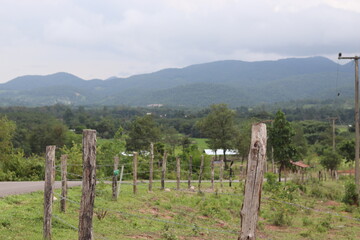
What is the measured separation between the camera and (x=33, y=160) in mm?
25219

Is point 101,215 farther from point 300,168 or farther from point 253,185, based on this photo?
point 300,168

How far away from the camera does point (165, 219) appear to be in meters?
15.2

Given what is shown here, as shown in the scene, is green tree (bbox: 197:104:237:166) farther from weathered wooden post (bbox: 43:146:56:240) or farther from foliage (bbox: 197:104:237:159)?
weathered wooden post (bbox: 43:146:56:240)

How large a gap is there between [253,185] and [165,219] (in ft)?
31.3

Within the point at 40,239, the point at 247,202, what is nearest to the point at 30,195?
Result: the point at 40,239

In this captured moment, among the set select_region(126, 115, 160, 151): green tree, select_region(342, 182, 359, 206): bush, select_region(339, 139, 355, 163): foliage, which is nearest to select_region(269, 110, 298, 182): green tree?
select_region(342, 182, 359, 206): bush

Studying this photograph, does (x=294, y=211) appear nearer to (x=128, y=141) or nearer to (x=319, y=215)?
(x=319, y=215)

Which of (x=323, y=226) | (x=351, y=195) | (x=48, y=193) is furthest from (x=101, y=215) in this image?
(x=351, y=195)

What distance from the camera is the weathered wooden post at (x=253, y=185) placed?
19.9ft

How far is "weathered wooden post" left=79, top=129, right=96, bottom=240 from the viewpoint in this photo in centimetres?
746

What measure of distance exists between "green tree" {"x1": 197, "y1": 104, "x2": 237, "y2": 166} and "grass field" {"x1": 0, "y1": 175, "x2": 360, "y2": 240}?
33.6 metres

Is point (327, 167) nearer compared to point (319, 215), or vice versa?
point (319, 215)

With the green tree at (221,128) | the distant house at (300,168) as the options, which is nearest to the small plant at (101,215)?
the distant house at (300,168)

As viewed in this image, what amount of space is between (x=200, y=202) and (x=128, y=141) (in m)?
41.1
